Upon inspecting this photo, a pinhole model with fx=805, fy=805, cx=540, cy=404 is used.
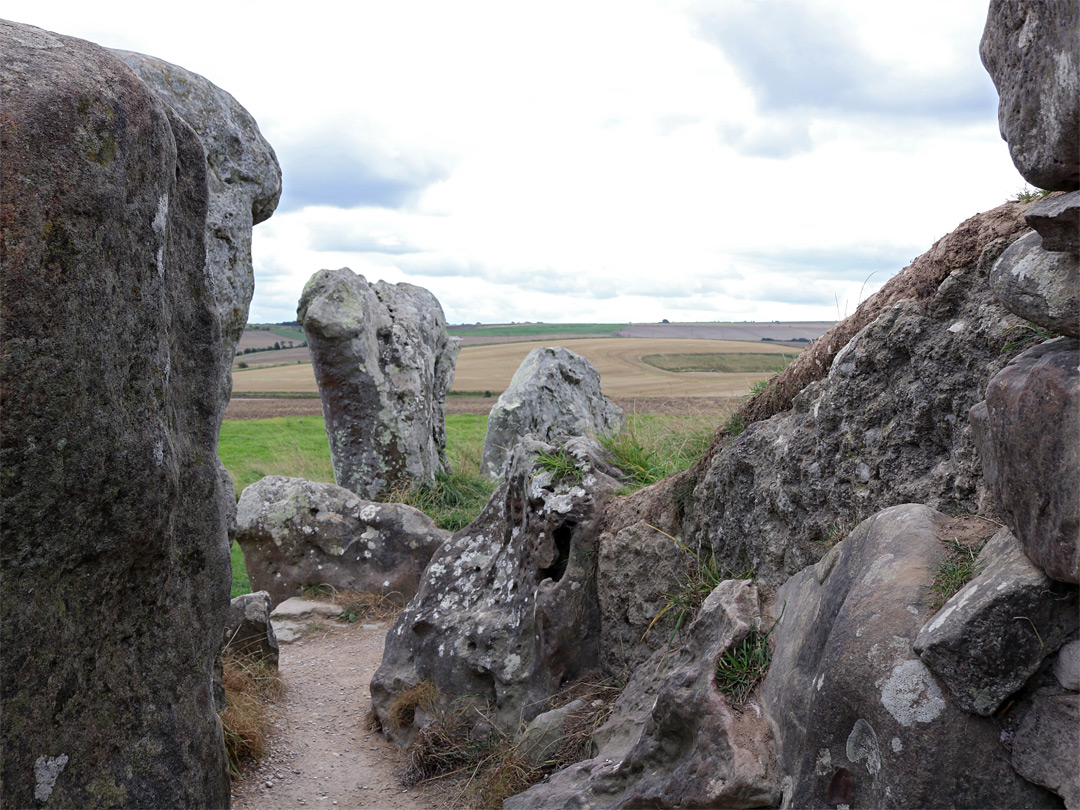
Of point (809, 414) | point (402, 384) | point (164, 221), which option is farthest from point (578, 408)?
point (164, 221)

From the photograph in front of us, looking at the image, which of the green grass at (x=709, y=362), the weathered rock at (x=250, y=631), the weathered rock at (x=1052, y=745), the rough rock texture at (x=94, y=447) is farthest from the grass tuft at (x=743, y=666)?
the green grass at (x=709, y=362)

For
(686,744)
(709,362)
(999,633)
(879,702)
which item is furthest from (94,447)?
(709,362)

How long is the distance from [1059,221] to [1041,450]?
0.65m

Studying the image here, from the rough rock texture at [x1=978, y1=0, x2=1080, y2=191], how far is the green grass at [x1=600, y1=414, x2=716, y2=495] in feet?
11.5

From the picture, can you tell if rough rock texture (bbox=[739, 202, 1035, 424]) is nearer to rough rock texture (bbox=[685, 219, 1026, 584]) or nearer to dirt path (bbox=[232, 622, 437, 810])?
rough rock texture (bbox=[685, 219, 1026, 584])

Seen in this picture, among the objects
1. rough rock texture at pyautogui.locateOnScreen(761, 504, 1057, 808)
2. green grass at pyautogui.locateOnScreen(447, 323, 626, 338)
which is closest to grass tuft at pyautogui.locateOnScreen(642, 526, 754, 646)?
rough rock texture at pyautogui.locateOnScreen(761, 504, 1057, 808)

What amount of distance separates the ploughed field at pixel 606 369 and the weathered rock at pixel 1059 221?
27023 mm

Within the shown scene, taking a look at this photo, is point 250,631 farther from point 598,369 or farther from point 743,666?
point 598,369

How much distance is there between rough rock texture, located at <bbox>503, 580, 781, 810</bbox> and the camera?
10.4 ft

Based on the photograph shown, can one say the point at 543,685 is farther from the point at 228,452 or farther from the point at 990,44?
the point at 228,452

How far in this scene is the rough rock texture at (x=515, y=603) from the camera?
5.57 m

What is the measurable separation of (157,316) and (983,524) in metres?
3.38

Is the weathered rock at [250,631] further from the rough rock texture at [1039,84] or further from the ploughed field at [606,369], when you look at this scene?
the ploughed field at [606,369]

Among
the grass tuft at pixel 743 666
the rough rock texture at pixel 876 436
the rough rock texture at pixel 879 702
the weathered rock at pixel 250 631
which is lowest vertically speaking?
the weathered rock at pixel 250 631
